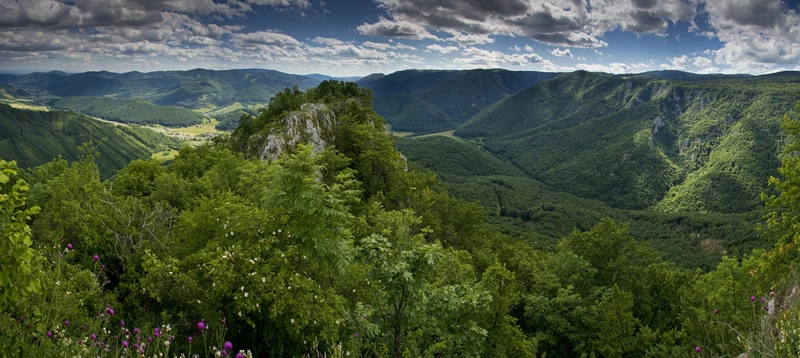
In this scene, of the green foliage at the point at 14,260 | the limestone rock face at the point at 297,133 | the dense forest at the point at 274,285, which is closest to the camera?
the green foliage at the point at 14,260

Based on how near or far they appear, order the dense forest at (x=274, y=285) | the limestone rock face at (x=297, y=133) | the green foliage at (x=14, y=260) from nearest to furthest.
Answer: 1. the green foliage at (x=14, y=260)
2. the dense forest at (x=274, y=285)
3. the limestone rock face at (x=297, y=133)

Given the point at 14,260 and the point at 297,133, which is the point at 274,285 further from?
the point at 297,133

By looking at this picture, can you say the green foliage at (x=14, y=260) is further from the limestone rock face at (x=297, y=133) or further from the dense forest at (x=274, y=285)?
the limestone rock face at (x=297, y=133)

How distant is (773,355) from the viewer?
6.03 meters

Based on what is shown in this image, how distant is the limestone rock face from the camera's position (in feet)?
121

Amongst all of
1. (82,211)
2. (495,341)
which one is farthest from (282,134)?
(495,341)

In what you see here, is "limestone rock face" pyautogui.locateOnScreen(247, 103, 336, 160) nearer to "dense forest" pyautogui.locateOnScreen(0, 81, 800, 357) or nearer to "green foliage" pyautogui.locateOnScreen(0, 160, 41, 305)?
"dense forest" pyautogui.locateOnScreen(0, 81, 800, 357)

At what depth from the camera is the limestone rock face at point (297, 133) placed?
121 ft

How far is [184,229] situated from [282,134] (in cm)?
2589

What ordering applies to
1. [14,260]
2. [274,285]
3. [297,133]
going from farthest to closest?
[297,133], [274,285], [14,260]

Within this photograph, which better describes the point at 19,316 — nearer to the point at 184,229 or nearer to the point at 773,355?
the point at 184,229

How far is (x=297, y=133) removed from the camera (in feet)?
130

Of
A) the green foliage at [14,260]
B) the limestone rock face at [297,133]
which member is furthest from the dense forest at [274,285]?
the limestone rock face at [297,133]

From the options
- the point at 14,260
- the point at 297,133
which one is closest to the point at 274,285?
the point at 14,260
